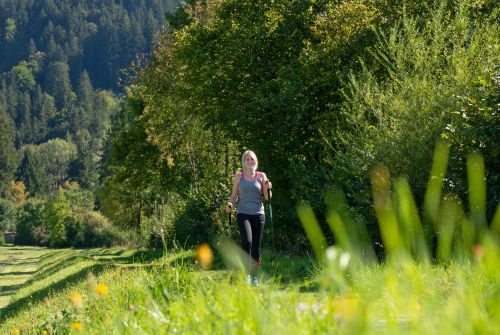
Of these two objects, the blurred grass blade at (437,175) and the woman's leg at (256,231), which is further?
the blurred grass blade at (437,175)

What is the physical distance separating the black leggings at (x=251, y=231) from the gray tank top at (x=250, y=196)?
76mm

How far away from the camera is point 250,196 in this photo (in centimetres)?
1092

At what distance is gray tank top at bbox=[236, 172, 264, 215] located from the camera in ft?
35.7

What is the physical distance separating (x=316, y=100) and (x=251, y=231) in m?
11.8

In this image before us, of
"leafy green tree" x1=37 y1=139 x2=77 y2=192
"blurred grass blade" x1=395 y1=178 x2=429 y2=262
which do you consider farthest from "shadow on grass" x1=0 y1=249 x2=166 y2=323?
"leafy green tree" x1=37 y1=139 x2=77 y2=192

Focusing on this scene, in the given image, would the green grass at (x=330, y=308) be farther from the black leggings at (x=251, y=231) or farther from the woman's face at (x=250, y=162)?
the woman's face at (x=250, y=162)

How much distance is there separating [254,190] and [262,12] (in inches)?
590

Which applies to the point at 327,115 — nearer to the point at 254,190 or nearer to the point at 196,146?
the point at 254,190

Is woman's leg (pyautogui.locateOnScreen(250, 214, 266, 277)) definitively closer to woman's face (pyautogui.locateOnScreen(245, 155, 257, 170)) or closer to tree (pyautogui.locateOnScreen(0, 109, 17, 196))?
woman's face (pyautogui.locateOnScreen(245, 155, 257, 170))

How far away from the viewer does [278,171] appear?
22.7 meters

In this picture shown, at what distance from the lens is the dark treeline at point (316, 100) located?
47.0 feet

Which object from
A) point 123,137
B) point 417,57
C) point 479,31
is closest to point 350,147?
point 417,57

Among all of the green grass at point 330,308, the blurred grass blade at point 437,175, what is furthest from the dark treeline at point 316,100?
the green grass at point 330,308

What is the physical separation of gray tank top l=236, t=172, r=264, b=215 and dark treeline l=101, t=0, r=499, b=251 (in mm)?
3264
